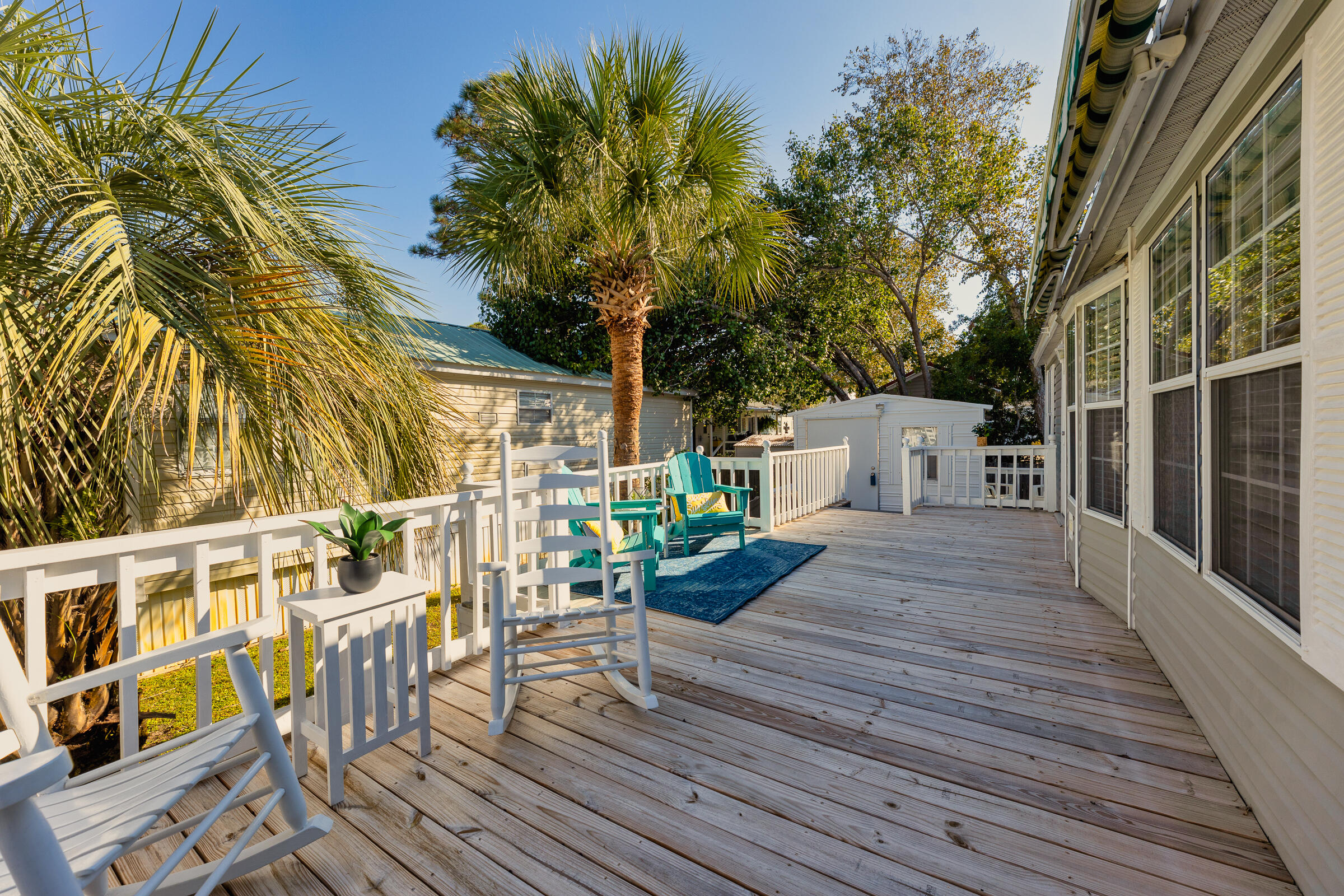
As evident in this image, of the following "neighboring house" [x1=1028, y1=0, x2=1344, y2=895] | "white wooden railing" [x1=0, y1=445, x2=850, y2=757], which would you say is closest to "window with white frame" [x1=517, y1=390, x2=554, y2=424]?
"white wooden railing" [x1=0, y1=445, x2=850, y2=757]

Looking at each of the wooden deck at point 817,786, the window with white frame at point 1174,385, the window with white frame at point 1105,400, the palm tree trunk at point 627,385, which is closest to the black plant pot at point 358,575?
the wooden deck at point 817,786

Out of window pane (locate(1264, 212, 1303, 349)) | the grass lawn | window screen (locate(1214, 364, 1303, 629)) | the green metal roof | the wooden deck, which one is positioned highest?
the green metal roof

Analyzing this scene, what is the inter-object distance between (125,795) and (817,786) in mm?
1885

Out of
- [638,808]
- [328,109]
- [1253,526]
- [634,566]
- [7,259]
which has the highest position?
[328,109]

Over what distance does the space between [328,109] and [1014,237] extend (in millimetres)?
14785

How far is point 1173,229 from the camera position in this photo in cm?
252

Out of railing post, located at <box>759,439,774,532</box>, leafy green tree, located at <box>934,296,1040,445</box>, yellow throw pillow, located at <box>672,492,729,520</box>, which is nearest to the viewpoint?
yellow throw pillow, located at <box>672,492,729,520</box>

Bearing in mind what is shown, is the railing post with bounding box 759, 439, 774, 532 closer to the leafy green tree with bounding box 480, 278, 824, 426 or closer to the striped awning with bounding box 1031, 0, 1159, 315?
the striped awning with bounding box 1031, 0, 1159, 315

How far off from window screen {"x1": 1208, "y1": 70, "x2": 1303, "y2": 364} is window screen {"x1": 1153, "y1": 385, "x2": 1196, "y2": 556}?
1.56 feet

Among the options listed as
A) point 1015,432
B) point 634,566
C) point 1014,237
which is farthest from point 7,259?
point 1014,237

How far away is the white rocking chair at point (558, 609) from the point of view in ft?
7.77

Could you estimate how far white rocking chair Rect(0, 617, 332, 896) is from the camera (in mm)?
827

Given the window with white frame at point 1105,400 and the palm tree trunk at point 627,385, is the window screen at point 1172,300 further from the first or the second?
the palm tree trunk at point 627,385

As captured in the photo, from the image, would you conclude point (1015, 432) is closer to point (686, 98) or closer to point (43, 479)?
point (686, 98)
